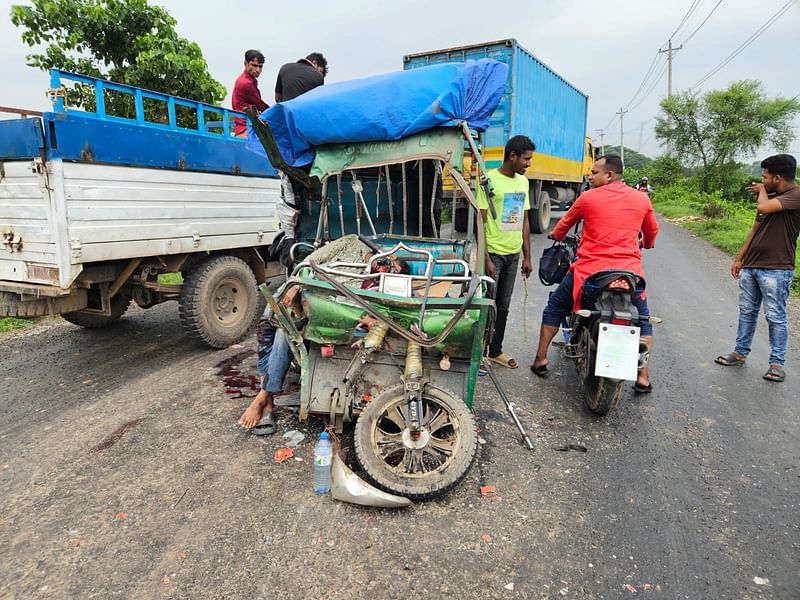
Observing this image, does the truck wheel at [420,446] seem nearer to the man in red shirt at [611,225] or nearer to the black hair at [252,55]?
the man in red shirt at [611,225]

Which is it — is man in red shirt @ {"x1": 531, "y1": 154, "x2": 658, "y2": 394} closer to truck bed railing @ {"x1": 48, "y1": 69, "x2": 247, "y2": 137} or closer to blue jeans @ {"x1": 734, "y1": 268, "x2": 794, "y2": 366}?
blue jeans @ {"x1": 734, "y1": 268, "x2": 794, "y2": 366}

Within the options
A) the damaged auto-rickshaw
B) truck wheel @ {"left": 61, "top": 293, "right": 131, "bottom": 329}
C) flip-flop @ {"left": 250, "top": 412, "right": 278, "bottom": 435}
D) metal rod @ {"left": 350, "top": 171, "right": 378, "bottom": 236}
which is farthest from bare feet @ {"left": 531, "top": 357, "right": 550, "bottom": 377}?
truck wheel @ {"left": 61, "top": 293, "right": 131, "bottom": 329}

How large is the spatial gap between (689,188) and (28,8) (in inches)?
1347

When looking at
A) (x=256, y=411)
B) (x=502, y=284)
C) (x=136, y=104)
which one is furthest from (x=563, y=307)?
(x=136, y=104)

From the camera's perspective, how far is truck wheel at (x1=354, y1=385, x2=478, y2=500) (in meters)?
2.71

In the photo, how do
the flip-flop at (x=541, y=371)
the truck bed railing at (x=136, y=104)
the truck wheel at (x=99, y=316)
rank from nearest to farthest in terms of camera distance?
the truck bed railing at (x=136, y=104) → the flip-flop at (x=541, y=371) → the truck wheel at (x=99, y=316)

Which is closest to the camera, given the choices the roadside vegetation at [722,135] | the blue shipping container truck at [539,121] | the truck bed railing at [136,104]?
the truck bed railing at [136,104]

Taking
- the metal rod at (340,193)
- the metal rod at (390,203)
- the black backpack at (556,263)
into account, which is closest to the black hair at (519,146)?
the black backpack at (556,263)

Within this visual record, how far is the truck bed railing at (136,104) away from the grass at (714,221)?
8.23 metres

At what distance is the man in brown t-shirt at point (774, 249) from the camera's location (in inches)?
167

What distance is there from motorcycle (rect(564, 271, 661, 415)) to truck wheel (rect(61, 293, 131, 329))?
14.0 ft

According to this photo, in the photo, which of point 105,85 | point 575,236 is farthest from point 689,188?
point 105,85

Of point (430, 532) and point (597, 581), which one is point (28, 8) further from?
point (597, 581)

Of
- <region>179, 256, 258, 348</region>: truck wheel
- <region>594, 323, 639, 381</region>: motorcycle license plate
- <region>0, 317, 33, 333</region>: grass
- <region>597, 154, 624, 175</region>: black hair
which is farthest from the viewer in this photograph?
<region>0, 317, 33, 333</region>: grass
